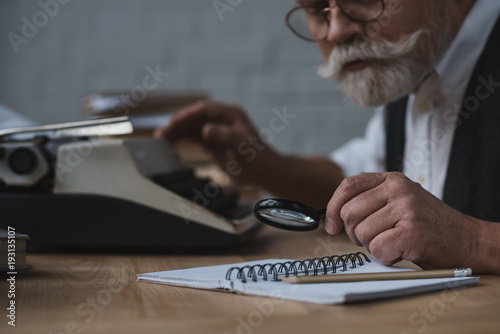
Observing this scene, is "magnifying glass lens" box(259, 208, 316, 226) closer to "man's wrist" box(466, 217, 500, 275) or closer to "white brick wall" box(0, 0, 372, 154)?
"man's wrist" box(466, 217, 500, 275)

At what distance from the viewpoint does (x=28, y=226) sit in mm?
873

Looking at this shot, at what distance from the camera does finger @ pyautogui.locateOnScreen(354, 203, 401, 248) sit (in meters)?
0.66

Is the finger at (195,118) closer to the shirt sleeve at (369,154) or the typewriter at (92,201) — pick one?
the shirt sleeve at (369,154)

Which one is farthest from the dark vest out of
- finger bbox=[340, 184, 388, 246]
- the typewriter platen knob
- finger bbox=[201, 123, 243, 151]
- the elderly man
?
the typewriter platen knob

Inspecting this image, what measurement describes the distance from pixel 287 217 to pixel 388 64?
55cm

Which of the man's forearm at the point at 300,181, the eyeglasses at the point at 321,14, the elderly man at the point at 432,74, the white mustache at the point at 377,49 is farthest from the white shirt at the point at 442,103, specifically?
the man's forearm at the point at 300,181

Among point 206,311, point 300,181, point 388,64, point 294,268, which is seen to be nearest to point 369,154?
point 300,181

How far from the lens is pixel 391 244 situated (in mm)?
651

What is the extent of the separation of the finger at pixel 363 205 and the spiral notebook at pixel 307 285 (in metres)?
0.05

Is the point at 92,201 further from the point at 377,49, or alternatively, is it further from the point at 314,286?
the point at 377,49

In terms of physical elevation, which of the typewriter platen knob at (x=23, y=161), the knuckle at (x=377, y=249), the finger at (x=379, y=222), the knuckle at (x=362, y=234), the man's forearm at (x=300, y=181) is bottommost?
the man's forearm at (x=300, y=181)

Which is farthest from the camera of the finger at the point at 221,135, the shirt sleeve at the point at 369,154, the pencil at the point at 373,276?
the shirt sleeve at the point at 369,154

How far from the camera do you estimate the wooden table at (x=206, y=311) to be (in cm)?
42

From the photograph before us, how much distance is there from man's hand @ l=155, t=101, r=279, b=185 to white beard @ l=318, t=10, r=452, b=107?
1.40 feet
